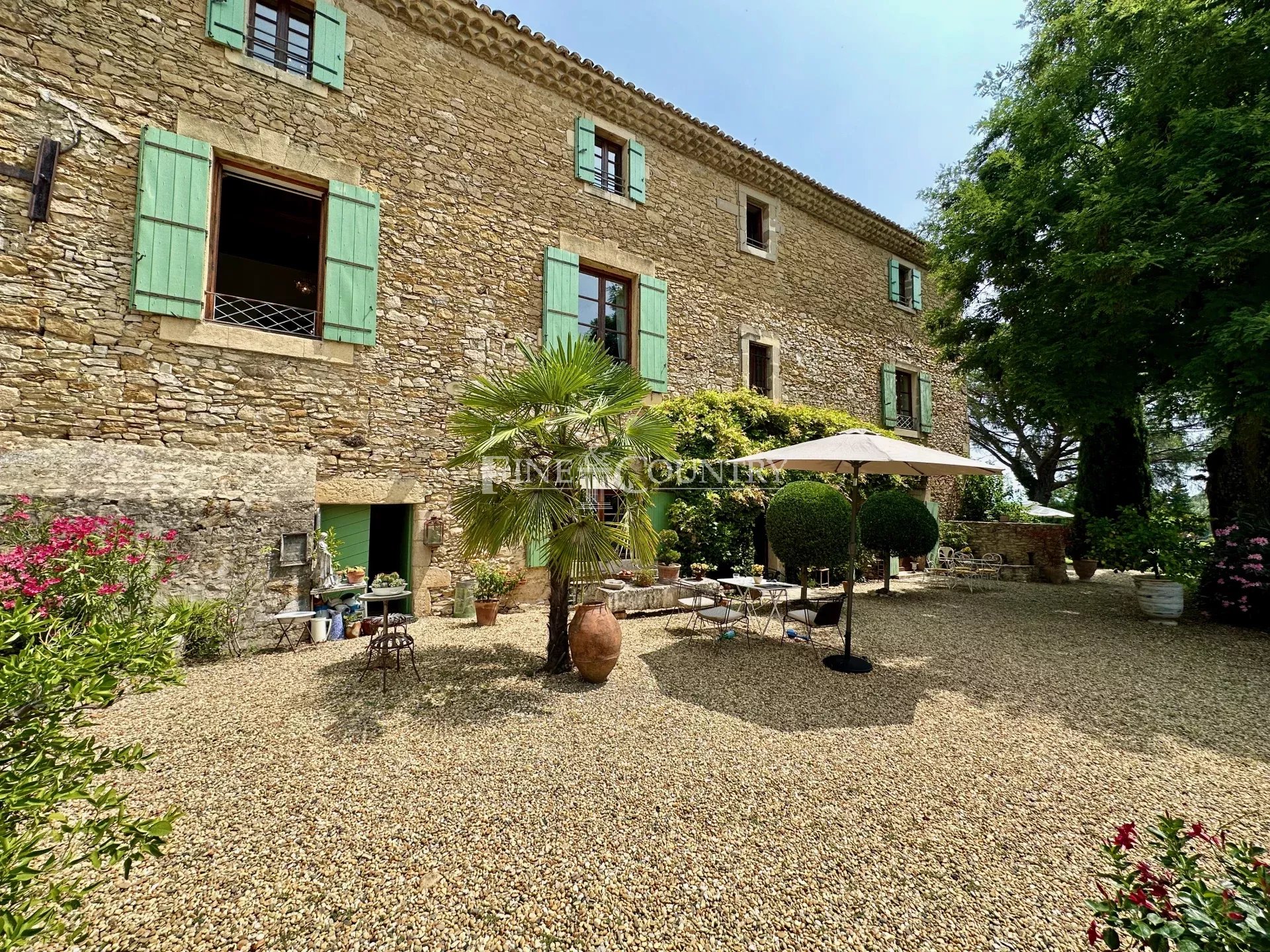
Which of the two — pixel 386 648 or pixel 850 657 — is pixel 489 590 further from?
pixel 850 657

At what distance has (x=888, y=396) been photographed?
522 inches

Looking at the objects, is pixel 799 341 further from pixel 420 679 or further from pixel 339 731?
pixel 339 731

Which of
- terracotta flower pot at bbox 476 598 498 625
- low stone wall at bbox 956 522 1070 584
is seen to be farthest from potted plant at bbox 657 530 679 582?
low stone wall at bbox 956 522 1070 584

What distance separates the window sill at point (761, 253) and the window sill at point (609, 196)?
258cm

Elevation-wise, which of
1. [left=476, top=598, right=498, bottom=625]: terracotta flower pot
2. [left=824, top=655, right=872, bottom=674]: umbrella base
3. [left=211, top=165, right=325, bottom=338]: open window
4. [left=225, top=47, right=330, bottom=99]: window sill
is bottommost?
[left=824, top=655, right=872, bottom=674]: umbrella base

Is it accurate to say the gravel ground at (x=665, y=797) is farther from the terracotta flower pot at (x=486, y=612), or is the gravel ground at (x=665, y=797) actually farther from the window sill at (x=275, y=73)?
the window sill at (x=275, y=73)

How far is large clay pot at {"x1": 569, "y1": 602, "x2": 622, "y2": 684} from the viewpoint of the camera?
4.66 metres

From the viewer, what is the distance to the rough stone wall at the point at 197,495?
16.9 feet

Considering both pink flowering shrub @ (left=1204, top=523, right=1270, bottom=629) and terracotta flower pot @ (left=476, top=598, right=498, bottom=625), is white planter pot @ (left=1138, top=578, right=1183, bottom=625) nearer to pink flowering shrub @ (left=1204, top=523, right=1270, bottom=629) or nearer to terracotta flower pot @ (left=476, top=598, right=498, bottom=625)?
pink flowering shrub @ (left=1204, top=523, right=1270, bottom=629)

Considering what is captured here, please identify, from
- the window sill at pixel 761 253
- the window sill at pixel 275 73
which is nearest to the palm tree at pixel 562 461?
the window sill at pixel 275 73

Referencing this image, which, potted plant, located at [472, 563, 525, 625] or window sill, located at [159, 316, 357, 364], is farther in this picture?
potted plant, located at [472, 563, 525, 625]

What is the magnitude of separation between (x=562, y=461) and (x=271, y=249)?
30.0 feet

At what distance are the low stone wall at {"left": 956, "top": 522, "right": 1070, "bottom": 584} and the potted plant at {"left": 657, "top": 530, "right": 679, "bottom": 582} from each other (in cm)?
850

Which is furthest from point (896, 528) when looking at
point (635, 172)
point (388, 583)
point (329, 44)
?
point (329, 44)
